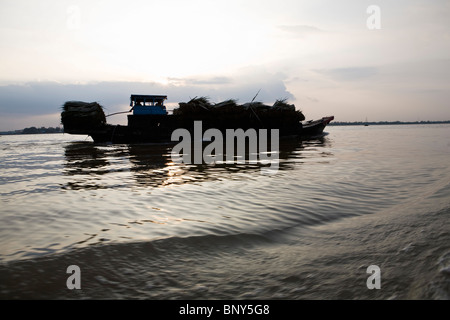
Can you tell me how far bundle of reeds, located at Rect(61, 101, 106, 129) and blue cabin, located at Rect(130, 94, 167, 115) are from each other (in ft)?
12.1

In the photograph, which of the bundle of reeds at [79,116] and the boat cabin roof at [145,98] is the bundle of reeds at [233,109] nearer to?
the boat cabin roof at [145,98]

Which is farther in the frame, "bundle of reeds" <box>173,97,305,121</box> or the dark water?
"bundle of reeds" <box>173,97,305,121</box>

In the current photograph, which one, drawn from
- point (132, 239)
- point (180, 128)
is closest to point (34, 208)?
point (132, 239)

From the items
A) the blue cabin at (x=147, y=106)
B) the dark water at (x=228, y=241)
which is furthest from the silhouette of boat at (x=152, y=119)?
the dark water at (x=228, y=241)

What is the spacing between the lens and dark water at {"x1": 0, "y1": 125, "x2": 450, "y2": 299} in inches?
87.2

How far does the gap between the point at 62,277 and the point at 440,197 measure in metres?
5.96

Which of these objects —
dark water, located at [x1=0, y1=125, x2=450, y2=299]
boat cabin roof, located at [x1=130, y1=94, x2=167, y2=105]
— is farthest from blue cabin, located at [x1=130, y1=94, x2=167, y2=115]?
dark water, located at [x1=0, y1=125, x2=450, y2=299]

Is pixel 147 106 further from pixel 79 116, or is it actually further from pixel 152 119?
pixel 79 116

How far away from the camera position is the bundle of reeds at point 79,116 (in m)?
26.5

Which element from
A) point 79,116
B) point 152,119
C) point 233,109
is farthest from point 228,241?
point 79,116

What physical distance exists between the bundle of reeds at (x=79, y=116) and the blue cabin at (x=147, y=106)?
3685 mm

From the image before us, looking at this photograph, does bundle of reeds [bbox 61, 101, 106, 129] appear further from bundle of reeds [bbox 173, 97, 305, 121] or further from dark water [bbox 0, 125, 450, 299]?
dark water [bbox 0, 125, 450, 299]

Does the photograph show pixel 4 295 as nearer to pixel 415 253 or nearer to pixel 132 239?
pixel 132 239

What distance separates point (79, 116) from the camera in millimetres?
26469
